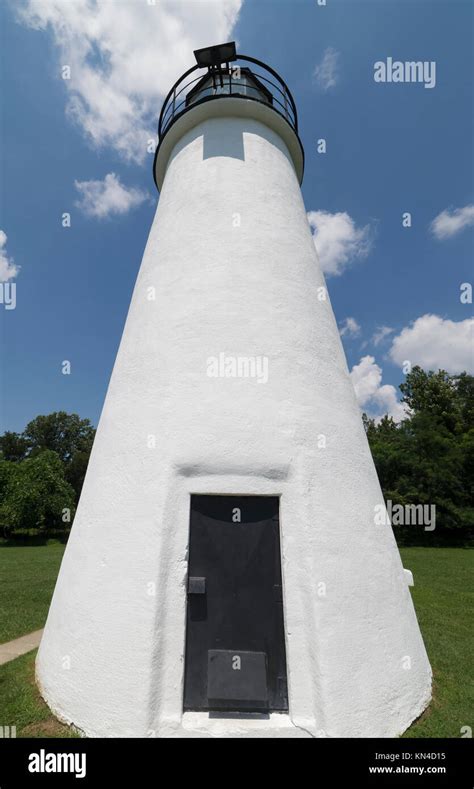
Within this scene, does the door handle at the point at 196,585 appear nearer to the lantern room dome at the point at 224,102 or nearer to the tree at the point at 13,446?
the lantern room dome at the point at 224,102

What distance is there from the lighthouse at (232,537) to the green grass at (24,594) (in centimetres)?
370

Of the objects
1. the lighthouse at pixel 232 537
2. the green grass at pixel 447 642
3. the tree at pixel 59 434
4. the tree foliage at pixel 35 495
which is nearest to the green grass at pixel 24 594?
the lighthouse at pixel 232 537

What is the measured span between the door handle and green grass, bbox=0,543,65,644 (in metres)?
4.86

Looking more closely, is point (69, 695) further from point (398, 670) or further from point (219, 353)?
point (219, 353)

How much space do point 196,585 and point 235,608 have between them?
47 centimetres

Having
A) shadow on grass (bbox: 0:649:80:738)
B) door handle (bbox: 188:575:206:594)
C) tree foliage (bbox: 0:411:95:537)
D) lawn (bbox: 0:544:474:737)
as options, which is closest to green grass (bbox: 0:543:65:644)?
lawn (bbox: 0:544:474:737)

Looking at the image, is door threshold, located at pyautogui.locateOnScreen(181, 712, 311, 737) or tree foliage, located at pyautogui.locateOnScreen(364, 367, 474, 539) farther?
tree foliage, located at pyautogui.locateOnScreen(364, 367, 474, 539)

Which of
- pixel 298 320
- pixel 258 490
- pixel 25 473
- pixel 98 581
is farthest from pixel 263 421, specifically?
pixel 25 473

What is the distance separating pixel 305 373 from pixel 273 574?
2282 millimetres

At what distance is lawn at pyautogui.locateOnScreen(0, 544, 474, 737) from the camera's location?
3836 mm

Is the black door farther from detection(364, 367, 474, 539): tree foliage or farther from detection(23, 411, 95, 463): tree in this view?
detection(23, 411, 95, 463): tree

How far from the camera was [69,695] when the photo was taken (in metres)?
3.81

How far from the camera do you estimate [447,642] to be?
6.64 m

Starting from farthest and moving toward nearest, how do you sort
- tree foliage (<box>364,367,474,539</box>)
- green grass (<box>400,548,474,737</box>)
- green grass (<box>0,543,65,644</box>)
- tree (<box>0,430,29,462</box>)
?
tree (<box>0,430,29,462</box>) → tree foliage (<box>364,367,474,539</box>) → green grass (<box>0,543,65,644</box>) → green grass (<box>400,548,474,737</box>)
